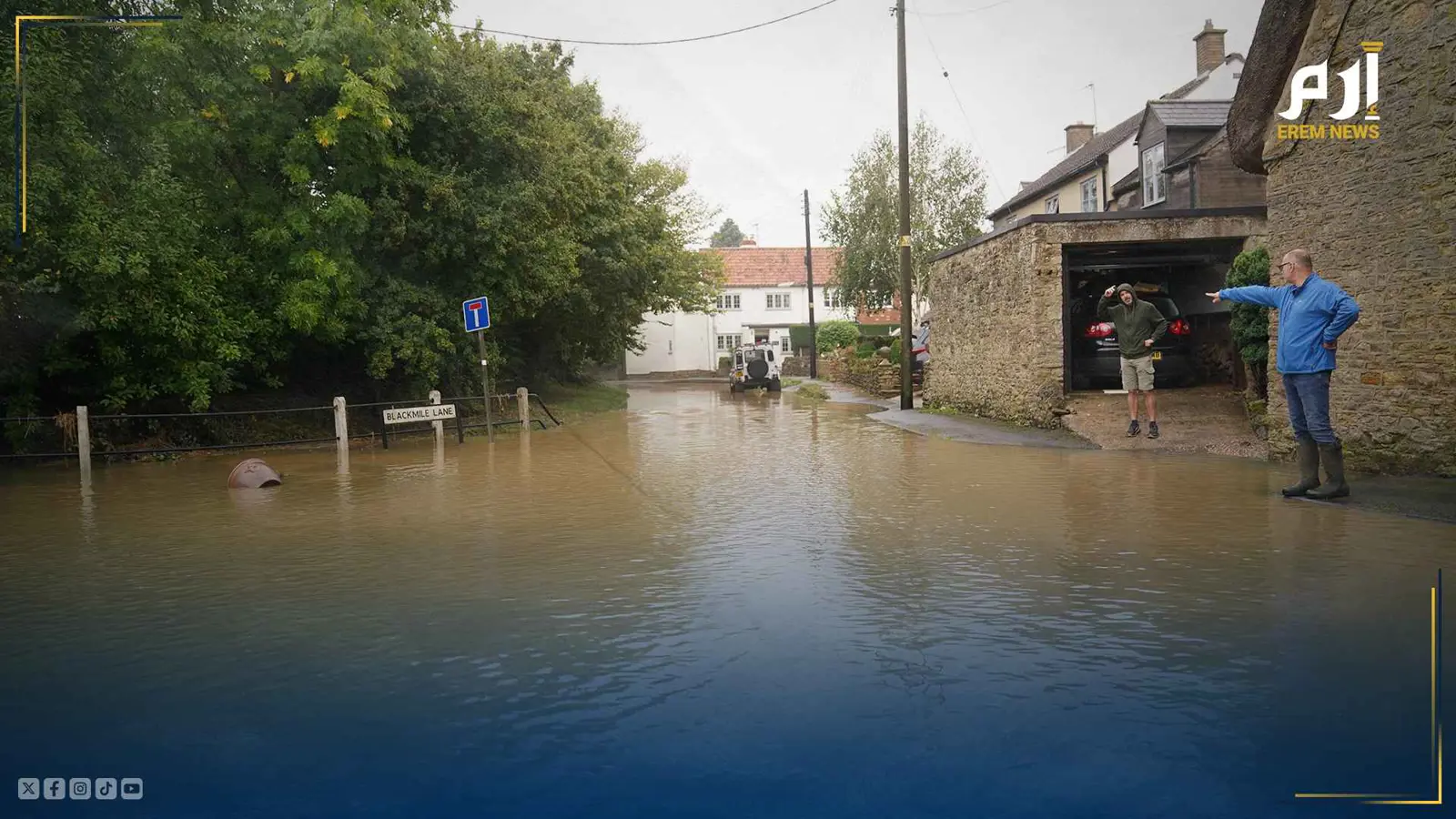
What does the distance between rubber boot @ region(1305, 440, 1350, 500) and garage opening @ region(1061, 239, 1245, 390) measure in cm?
685

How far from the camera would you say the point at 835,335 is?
5294 centimetres

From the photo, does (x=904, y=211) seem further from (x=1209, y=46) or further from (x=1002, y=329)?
(x=1209, y=46)

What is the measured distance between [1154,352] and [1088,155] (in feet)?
85.3

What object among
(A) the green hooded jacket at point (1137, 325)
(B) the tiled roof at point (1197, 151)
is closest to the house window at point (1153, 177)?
(B) the tiled roof at point (1197, 151)

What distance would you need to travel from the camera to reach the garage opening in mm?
17344

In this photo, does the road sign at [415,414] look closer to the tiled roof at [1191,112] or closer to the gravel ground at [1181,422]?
the gravel ground at [1181,422]

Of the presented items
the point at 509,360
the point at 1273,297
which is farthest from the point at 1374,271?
the point at 509,360

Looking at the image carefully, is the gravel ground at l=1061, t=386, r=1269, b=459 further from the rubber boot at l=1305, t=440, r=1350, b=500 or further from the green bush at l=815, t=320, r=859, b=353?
the green bush at l=815, t=320, r=859, b=353

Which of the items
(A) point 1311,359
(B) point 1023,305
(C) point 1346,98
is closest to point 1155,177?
(B) point 1023,305

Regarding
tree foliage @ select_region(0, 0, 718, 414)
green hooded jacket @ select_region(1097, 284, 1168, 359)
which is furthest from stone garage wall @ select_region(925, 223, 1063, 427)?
tree foliage @ select_region(0, 0, 718, 414)

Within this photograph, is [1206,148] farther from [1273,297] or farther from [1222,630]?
[1222,630]

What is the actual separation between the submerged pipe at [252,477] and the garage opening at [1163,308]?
467 inches

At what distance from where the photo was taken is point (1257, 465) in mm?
12125

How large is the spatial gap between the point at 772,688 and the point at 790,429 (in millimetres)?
16012
